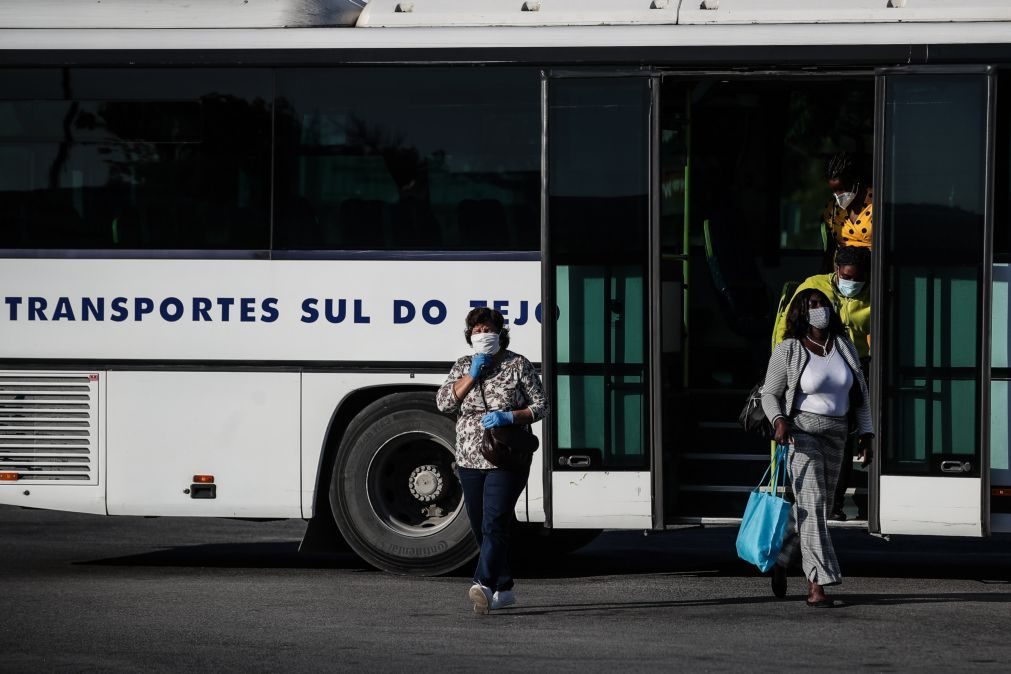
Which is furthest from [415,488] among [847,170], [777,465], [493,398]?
[847,170]

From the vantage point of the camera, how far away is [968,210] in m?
9.91

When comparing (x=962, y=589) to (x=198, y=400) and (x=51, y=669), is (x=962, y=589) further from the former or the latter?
(x=51, y=669)

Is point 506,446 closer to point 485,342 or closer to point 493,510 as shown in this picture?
point 493,510

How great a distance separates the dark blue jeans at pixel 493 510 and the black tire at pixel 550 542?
2.49 m

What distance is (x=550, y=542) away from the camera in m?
12.0

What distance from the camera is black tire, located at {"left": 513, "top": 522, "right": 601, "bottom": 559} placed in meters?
11.9

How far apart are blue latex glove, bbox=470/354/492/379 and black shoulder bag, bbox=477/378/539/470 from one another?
0.07 m

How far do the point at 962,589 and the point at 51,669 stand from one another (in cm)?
534

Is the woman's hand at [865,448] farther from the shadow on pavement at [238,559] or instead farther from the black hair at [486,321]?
the shadow on pavement at [238,559]

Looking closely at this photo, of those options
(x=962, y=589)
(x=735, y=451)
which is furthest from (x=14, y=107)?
(x=962, y=589)

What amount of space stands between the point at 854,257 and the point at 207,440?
4.00 m

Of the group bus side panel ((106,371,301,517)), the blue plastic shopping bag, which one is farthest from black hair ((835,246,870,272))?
bus side panel ((106,371,301,517))

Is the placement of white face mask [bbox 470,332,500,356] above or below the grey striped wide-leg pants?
above

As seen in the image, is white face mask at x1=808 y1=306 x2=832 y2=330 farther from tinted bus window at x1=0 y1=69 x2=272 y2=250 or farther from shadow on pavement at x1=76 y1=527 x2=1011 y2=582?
tinted bus window at x1=0 y1=69 x2=272 y2=250
